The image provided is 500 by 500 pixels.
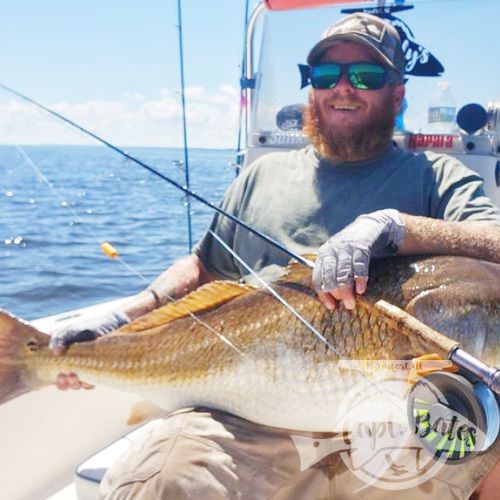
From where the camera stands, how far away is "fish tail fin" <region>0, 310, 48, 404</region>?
2.67 meters

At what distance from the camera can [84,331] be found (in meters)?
2.71

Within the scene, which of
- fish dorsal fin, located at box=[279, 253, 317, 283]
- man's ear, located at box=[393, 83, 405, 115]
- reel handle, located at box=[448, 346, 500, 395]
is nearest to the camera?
reel handle, located at box=[448, 346, 500, 395]

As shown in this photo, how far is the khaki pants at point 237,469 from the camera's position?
2.21 metres

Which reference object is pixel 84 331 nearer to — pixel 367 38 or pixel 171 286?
pixel 171 286

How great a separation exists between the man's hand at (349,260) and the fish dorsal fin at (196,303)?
39 centimetres

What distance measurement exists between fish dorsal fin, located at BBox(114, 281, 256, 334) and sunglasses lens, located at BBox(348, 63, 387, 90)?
1.11 m

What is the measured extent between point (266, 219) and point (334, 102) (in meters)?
0.61

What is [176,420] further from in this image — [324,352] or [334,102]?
[334,102]

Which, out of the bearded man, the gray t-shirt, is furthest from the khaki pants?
the gray t-shirt

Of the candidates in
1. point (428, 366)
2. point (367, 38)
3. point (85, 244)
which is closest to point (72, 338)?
point (428, 366)

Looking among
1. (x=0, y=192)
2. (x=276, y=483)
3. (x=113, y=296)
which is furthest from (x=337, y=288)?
(x=0, y=192)

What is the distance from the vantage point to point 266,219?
9.95 ft

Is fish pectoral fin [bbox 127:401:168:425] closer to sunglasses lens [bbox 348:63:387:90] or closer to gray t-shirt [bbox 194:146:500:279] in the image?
gray t-shirt [bbox 194:146:500:279]

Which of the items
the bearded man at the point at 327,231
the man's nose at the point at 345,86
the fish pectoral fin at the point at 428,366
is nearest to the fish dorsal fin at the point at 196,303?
the bearded man at the point at 327,231
